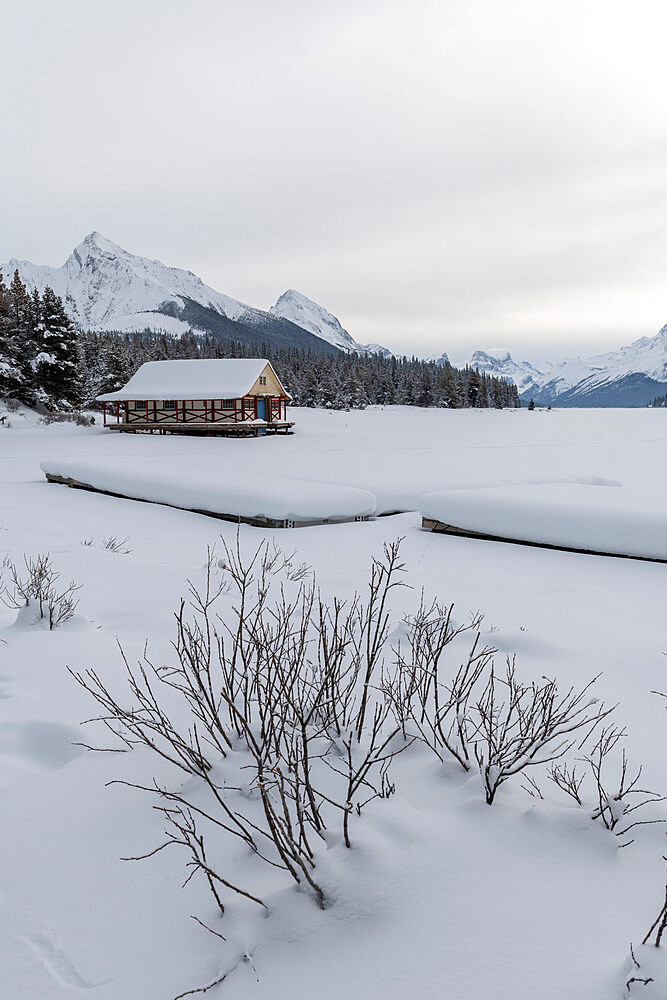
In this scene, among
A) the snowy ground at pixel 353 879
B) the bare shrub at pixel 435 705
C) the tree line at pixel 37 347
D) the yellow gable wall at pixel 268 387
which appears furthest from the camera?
the yellow gable wall at pixel 268 387

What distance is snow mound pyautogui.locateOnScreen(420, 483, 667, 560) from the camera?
8.02 metres

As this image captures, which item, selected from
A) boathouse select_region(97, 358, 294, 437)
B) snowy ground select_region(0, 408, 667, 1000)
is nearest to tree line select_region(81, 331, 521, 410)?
boathouse select_region(97, 358, 294, 437)

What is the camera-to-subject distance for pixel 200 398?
35594mm

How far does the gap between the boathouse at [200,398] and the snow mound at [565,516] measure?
2599 centimetres

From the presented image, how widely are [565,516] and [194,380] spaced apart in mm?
32298

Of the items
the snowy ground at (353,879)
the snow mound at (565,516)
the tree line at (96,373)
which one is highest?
the tree line at (96,373)

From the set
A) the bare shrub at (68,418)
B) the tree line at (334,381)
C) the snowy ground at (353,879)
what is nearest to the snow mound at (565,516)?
the snowy ground at (353,879)

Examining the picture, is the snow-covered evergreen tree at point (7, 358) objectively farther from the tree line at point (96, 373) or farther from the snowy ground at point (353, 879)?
the snowy ground at point (353, 879)

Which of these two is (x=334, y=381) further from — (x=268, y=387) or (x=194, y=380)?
(x=194, y=380)

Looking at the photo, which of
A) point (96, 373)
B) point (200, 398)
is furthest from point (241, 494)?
point (96, 373)

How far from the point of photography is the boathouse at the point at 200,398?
35.8 m

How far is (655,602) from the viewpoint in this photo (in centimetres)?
609

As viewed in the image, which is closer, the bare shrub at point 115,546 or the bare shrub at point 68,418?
the bare shrub at point 115,546

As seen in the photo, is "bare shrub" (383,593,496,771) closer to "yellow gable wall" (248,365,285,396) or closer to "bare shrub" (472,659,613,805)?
"bare shrub" (472,659,613,805)
